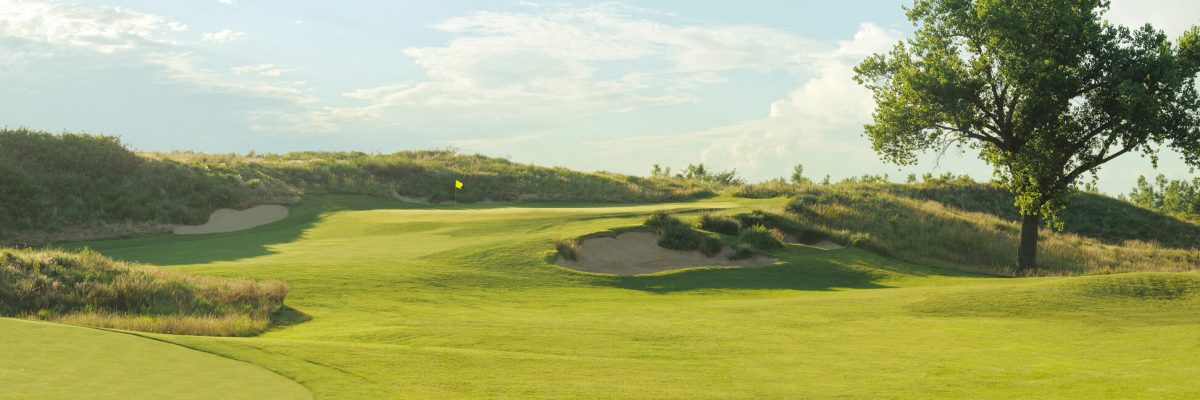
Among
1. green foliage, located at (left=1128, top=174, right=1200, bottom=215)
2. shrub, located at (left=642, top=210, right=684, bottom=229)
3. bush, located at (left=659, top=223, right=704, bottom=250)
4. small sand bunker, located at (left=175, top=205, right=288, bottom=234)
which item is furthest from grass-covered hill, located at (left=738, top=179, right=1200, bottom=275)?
green foliage, located at (left=1128, top=174, right=1200, bottom=215)

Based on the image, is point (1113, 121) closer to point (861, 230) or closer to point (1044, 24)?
point (1044, 24)

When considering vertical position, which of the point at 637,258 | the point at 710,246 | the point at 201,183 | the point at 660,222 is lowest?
the point at 637,258

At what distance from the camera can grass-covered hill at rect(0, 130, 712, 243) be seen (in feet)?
134

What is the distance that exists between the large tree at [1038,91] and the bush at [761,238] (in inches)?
315

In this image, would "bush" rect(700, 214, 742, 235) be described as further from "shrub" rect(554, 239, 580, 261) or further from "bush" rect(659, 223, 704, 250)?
"shrub" rect(554, 239, 580, 261)

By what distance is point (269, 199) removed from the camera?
154 ft

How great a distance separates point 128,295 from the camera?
1767 centimetres

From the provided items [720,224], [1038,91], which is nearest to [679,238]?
[720,224]

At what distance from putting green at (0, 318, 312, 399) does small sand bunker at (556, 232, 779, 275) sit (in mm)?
17699

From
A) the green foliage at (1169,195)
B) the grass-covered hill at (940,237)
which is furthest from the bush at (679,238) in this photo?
the green foliage at (1169,195)

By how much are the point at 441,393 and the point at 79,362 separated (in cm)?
360

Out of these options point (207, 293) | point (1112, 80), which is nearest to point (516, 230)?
point (207, 293)

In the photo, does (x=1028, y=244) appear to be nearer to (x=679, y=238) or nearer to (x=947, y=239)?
(x=947, y=239)

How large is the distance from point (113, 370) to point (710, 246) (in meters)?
24.3
